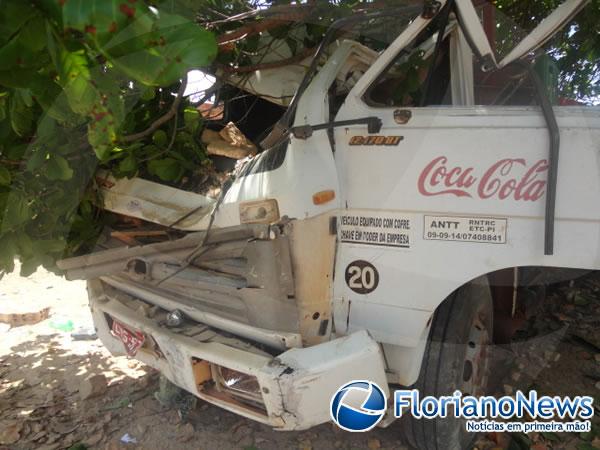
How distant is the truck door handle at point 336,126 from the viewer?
244cm

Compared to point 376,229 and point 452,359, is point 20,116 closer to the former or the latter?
point 376,229

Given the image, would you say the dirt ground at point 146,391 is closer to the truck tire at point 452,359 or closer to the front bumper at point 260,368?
the truck tire at point 452,359

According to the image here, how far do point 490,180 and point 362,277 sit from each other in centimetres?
73

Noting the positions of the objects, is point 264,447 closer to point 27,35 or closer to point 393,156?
point 393,156

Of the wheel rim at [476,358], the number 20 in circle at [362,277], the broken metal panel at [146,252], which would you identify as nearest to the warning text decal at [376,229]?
the number 20 in circle at [362,277]

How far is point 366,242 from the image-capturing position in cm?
248

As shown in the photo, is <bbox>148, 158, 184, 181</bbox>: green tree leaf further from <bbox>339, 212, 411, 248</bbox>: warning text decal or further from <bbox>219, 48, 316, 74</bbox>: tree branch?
<bbox>339, 212, 411, 248</bbox>: warning text decal

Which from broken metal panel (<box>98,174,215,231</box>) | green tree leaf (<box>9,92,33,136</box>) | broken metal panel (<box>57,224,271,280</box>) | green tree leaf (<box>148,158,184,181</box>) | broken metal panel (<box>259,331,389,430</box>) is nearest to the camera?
green tree leaf (<box>9,92,33,136</box>)

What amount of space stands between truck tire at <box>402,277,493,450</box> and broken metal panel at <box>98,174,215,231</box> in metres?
1.34

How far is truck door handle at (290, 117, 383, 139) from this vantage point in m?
2.44

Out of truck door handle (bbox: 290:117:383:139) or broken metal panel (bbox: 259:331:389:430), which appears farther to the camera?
truck door handle (bbox: 290:117:383:139)

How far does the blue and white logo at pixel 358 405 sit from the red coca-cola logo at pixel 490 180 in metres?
0.91

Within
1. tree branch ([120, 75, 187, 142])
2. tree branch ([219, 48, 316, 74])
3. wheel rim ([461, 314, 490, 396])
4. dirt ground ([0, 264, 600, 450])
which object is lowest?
dirt ground ([0, 264, 600, 450])

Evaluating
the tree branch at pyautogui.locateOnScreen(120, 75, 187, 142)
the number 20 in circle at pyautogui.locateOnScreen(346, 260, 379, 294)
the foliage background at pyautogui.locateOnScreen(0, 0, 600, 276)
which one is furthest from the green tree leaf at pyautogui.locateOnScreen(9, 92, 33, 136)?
the number 20 in circle at pyautogui.locateOnScreen(346, 260, 379, 294)
